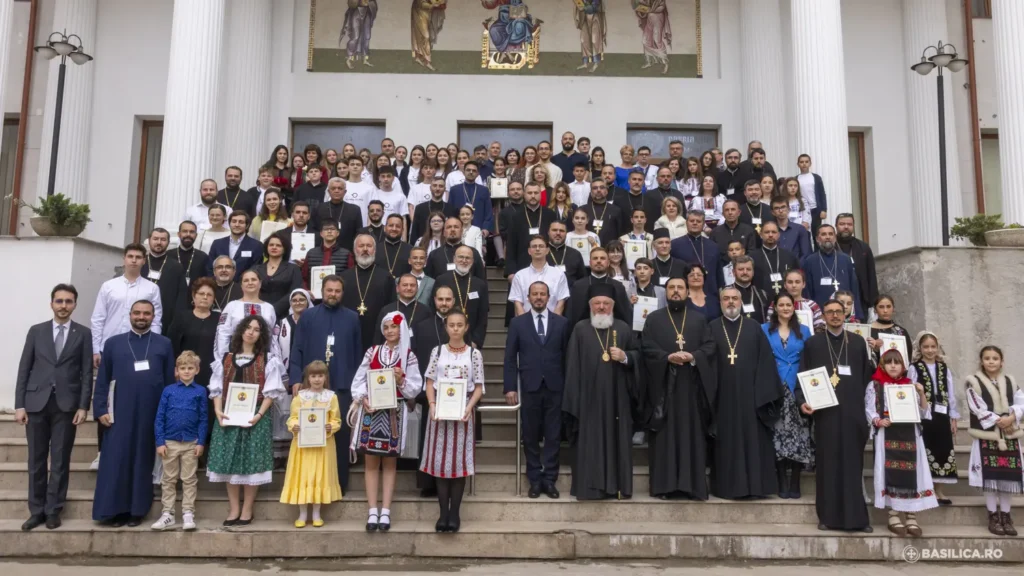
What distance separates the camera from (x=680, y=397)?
6.98m

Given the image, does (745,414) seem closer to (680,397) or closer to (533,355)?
(680,397)

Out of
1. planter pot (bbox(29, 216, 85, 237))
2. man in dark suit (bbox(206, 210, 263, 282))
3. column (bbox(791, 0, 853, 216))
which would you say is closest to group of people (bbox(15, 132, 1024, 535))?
man in dark suit (bbox(206, 210, 263, 282))

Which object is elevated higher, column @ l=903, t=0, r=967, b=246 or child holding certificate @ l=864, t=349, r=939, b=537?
column @ l=903, t=0, r=967, b=246

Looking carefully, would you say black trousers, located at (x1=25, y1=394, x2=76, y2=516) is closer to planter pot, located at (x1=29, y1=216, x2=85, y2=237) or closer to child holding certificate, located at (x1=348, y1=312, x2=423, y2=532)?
child holding certificate, located at (x1=348, y1=312, x2=423, y2=532)

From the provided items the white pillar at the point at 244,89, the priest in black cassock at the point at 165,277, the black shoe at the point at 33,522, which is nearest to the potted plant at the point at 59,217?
the priest in black cassock at the point at 165,277

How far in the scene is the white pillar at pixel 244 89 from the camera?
1365 centimetres

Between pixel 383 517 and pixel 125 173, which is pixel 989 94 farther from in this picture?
pixel 125 173

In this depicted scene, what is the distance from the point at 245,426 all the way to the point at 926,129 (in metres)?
13.1

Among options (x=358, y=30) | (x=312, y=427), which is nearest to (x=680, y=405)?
(x=312, y=427)

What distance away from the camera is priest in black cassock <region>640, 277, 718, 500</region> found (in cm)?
682

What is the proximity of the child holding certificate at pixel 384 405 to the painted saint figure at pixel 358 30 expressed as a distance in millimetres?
9367

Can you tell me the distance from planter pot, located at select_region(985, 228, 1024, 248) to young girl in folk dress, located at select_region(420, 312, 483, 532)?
6.52 m

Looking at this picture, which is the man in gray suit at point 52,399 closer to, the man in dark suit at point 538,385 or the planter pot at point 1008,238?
the man in dark suit at point 538,385

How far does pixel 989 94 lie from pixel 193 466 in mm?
14765
